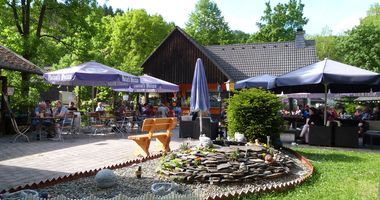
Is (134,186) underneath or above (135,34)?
underneath

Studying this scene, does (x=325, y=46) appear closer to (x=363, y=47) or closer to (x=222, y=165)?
(x=363, y=47)

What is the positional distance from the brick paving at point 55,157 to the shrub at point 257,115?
2.41m

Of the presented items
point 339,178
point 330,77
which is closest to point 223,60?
point 330,77

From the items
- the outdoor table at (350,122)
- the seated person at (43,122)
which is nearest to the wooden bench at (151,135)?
the seated person at (43,122)

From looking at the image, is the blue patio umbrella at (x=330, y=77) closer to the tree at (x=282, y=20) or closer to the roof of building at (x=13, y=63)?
the roof of building at (x=13, y=63)

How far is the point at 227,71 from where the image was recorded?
31.3 metres

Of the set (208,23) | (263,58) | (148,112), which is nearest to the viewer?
(148,112)

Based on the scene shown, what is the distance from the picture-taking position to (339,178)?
6836 mm

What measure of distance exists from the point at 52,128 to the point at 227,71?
19.9 m

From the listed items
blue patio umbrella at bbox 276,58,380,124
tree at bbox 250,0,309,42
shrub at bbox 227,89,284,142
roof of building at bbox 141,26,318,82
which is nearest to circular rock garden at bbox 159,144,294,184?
shrub at bbox 227,89,284,142

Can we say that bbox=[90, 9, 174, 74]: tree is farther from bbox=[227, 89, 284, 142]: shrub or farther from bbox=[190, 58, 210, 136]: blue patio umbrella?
bbox=[227, 89, 284, 142]: shrub

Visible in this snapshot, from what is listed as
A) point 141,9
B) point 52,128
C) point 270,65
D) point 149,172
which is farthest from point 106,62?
point 141,9

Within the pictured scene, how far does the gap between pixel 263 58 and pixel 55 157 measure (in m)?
25.3

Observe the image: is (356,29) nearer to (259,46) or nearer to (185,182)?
(259,46)
